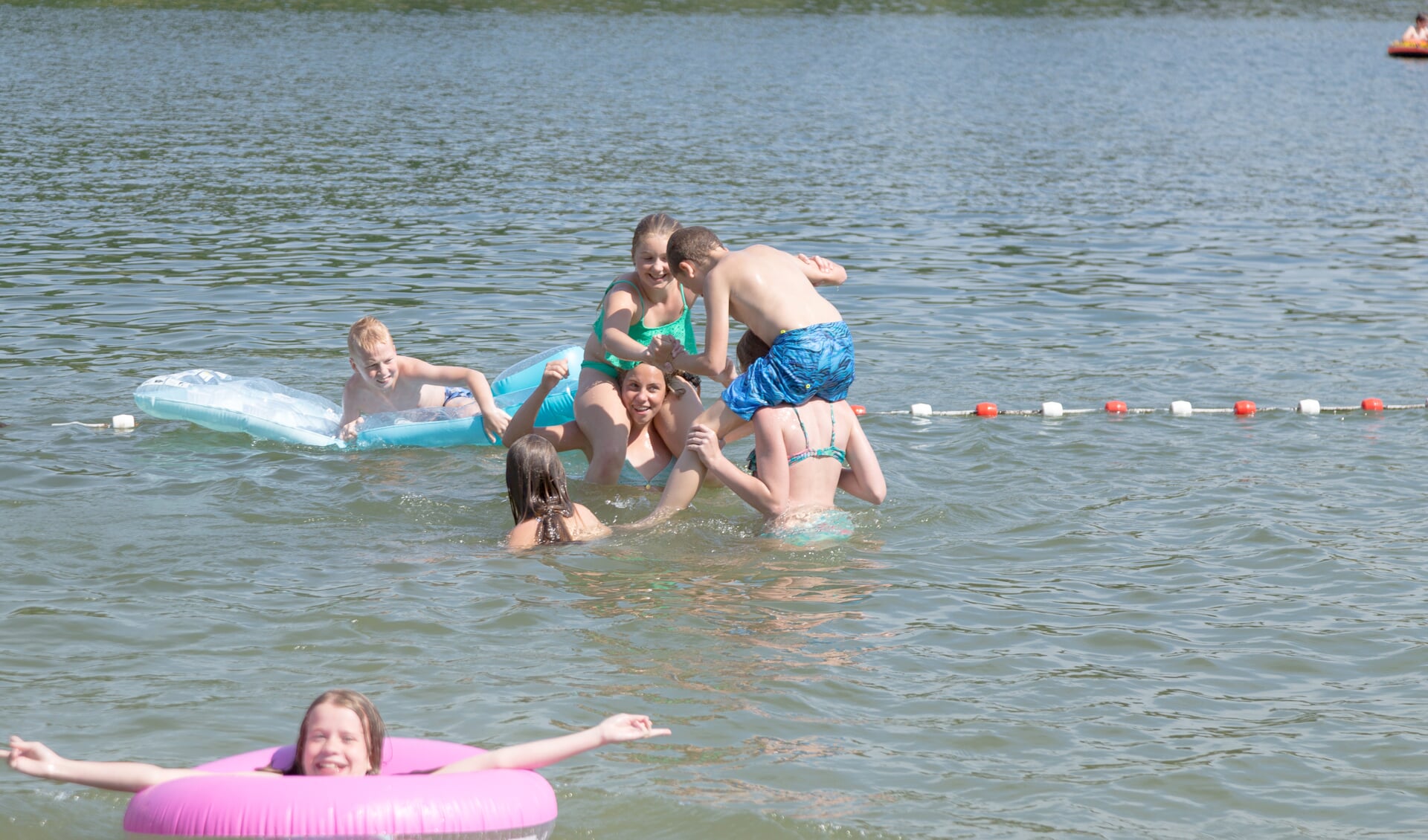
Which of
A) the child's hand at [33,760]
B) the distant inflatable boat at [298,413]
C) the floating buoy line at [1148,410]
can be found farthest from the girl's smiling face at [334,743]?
the floating buoy line at [1148,410]

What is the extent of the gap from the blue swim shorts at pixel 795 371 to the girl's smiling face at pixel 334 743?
3.37 m

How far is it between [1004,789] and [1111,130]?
23.3 meters

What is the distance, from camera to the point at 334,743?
4.34 m

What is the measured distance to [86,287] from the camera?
13.6 meters

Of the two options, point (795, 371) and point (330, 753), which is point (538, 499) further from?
point (330, 753)

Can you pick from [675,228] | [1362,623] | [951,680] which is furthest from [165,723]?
[1362,623]

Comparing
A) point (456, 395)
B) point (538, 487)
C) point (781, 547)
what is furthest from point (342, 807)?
point (456, 395)

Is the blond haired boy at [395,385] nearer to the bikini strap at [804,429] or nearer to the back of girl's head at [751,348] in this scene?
the back of girl's head at [751,348]

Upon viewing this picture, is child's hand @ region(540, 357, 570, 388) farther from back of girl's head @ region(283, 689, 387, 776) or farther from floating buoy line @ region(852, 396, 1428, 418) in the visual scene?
back of girl's head @ region(283, 689, 387, 776)

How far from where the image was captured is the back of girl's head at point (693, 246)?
728cm

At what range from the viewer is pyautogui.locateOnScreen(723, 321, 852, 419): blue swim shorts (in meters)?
7.28

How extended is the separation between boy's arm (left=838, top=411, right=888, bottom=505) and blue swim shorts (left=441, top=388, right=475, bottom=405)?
9.89 ft

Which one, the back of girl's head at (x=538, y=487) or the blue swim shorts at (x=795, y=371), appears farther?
the blue swim shorts at (x=795, y=371)

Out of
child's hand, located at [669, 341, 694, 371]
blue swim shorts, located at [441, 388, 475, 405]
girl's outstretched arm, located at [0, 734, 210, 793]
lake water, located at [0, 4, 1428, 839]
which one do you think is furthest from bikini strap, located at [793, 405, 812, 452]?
girl's outstretched arm, located at [0, 734, 210, 793]
